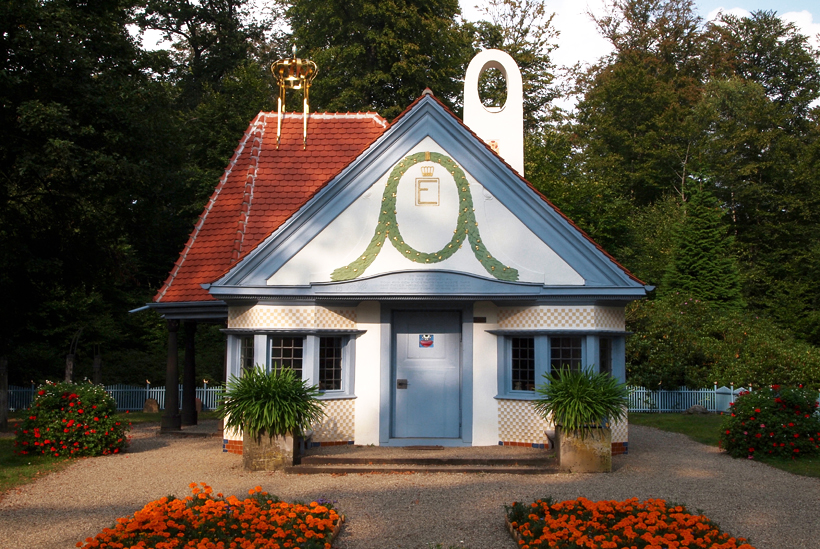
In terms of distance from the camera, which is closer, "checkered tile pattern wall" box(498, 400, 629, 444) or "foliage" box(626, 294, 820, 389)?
"checkered tile pattern wall" box(498, 400, 629, 444)

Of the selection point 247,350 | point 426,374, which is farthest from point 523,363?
point 247,350

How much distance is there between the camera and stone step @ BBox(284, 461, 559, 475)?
→ 37.6 ft

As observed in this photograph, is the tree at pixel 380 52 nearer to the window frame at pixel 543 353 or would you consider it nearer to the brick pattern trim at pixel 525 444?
the window frame at pixel 543 353

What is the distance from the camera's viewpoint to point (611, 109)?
1630 inches

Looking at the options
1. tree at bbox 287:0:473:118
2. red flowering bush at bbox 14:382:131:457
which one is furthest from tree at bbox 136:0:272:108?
red flowering bush at bbox 14:382:131:457

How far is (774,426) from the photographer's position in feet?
42.8

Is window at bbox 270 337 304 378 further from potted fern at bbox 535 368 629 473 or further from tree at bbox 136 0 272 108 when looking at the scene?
tree at bbox 136 0 272 108

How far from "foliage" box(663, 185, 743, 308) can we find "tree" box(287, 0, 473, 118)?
11.1 metres

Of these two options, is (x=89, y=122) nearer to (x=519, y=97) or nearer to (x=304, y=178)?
(x=304, y=178)

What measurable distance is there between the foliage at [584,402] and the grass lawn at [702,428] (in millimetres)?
2876

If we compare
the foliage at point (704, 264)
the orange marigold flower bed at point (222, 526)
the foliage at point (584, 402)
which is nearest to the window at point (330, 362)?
the foliage at point (584, 402)

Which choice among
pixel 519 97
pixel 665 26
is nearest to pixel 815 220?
pixel 665 26

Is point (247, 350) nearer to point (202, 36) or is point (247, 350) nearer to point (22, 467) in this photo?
point (22, 467)

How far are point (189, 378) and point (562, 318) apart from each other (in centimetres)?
879
